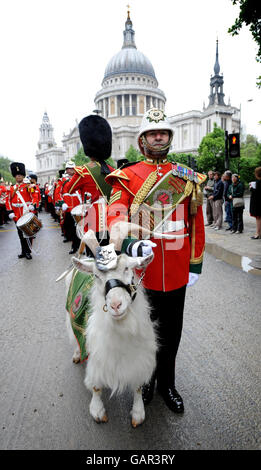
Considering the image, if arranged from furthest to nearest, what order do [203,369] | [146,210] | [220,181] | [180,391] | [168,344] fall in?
[220,181] → [203,369] → [180,391] → [168,344] → [146,210]

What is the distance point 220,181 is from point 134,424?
1060 cm

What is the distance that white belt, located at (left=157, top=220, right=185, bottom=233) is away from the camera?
243 cm

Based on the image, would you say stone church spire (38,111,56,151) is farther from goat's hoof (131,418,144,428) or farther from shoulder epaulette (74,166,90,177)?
goat's hoof (131,418,144,428)

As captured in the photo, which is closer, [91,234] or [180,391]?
[91,234]

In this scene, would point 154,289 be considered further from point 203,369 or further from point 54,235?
point 54,235

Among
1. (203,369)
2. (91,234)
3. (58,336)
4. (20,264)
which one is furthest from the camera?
(20,264)

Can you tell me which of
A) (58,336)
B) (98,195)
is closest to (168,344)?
(58,336)

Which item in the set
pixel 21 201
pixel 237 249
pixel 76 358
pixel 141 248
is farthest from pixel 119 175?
pixel 21 201

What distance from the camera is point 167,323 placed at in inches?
106

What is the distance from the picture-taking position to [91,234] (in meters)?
2.11

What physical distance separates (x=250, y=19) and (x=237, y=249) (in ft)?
22.4

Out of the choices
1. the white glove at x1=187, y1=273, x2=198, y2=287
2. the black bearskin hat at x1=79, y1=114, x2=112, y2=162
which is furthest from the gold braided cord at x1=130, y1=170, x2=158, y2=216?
the black bearskin hat at x1=79, y1=114, x2=112, y2=162

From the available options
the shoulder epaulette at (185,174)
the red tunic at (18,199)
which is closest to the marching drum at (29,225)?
the red tunic at (18,199)

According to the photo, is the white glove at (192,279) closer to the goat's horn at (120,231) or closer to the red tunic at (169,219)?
the red tunic at (169,219)
